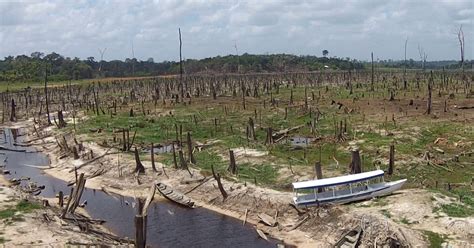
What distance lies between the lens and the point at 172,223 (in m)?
28.8

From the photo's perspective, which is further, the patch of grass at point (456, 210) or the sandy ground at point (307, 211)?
the patch of grass at point (456, 210)

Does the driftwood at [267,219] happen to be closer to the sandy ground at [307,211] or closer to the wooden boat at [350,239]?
the sandy ground at [307,211]

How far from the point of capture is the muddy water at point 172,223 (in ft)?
A: 84.9

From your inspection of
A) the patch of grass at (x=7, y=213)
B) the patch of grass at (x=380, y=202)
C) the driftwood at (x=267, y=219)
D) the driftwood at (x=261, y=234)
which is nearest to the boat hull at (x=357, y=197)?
the patch of grass at (x=380, y=202)

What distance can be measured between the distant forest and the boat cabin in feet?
347

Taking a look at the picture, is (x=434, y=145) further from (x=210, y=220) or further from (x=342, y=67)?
(x=342, y=67)

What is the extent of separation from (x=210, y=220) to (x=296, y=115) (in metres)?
27.7

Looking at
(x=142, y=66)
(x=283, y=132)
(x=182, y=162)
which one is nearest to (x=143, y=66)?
(x=142, y=66)

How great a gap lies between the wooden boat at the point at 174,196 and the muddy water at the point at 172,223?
1.16ft

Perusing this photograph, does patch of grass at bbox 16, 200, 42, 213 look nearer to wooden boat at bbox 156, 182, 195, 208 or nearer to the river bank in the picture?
wooden boat at bbox 156, 182, 195, 208

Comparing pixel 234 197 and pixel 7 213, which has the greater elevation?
pixel 7 213

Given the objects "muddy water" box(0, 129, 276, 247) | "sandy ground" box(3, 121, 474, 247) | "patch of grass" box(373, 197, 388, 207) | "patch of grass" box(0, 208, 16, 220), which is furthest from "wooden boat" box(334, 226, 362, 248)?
"patch of grass" box(0, 208, 16, 220)

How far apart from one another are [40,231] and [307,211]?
41.9 feet

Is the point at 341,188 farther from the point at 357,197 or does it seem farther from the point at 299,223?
the point at 299,223
